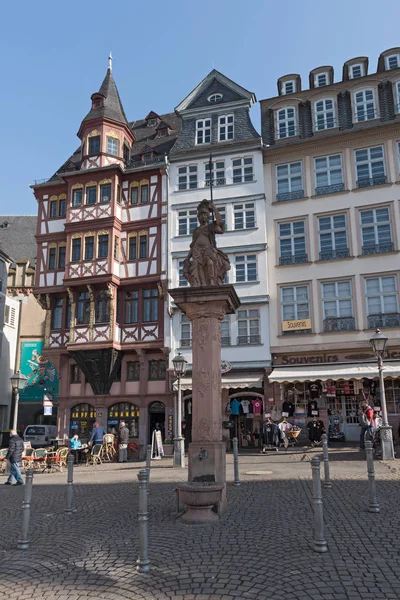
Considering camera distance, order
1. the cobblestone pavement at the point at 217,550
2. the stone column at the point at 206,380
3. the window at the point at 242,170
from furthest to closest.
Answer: the window at the point at 242,170 → the stone column at the point at 206,380 → the cobblestone pavement at the point at 217,550

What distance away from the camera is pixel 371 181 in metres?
27.7

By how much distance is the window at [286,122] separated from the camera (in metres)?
30.4

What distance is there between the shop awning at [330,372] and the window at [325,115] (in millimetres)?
12990

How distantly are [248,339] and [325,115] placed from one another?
12.9 m

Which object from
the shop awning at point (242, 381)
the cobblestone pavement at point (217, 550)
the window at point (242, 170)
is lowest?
the cobblestone pavement at point (217, 550)

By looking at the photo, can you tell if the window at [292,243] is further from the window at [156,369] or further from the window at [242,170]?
the window at [156,369]

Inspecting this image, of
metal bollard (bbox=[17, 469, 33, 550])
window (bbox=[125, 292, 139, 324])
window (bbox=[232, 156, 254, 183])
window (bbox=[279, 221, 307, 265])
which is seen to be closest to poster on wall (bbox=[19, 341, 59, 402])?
window (bbox=[125, 292, 139, 324])

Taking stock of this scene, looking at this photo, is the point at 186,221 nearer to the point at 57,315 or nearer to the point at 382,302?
the point at 57,315

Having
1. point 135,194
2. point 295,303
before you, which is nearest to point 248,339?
point 295,303

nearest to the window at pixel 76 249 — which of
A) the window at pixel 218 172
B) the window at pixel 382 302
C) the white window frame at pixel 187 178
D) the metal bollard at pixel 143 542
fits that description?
the white window frame at pixel 187 178

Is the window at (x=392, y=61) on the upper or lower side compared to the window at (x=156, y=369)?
upper

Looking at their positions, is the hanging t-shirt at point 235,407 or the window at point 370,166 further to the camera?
the hanging t-shirt at point 235,407

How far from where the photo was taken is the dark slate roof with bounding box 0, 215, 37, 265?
47.0 metres

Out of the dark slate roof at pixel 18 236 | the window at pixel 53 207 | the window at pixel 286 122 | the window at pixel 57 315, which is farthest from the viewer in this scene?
the dark slate roof at pixel 18 236
